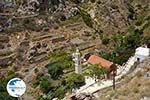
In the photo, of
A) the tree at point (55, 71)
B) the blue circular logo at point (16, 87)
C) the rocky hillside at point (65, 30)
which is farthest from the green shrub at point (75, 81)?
the blue circular logo at point (16, 87)

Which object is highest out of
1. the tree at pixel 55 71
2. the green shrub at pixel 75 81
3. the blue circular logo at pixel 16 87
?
the blue circular logo at pixel 16 87

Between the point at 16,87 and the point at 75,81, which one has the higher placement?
the point at 16,87

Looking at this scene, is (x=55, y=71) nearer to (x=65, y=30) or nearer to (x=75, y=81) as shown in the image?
(x=75, y=81)

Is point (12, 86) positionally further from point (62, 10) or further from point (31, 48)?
point (62, 10)

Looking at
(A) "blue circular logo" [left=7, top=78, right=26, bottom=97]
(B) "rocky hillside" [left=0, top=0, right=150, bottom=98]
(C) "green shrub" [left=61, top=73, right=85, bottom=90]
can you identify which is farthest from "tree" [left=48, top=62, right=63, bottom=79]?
(A) "blue circular logo" [left=7, top=78, right=26, bottom=97]

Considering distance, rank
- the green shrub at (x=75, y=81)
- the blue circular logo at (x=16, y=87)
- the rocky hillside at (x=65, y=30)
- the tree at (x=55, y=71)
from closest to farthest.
Result: the blue circular logo at (x=16, y=87)
the green shrub at (x=75, y=81)
the tree at (x=55, y=71)
the rocky hillside at (x=65, y=30)

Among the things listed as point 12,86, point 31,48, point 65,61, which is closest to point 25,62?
point 31,48

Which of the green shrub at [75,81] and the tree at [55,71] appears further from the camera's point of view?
the tree at [55,71]

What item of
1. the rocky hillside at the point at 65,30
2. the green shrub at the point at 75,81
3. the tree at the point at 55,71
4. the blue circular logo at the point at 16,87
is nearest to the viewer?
the blue circular logo at the point at 16,87

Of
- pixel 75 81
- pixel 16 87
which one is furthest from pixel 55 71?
pixel 16 87

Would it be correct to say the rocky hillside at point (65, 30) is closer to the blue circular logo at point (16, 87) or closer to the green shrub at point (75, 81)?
the green shrub at point (75, 81)

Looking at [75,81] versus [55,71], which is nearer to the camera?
[75,81]
